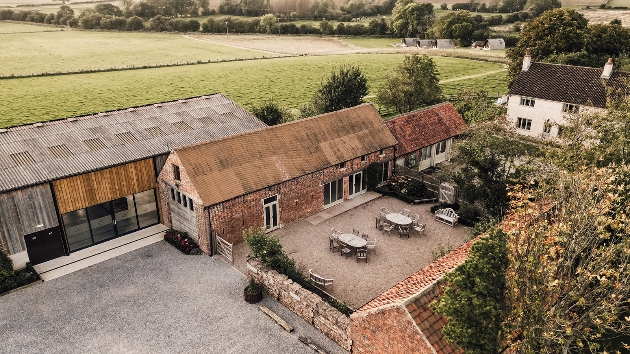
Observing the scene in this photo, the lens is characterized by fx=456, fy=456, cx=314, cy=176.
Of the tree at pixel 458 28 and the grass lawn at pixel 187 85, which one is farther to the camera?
the tree at pixel 458 28

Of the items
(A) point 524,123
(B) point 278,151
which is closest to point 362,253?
(B) point 278,151

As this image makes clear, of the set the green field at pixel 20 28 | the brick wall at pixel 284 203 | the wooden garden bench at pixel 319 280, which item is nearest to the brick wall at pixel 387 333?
the wooden garden bench at pixel 319 280

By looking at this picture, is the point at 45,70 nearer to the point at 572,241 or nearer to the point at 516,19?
the point at 572,241

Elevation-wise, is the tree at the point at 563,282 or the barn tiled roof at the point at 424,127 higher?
the tree at the point at 563,282

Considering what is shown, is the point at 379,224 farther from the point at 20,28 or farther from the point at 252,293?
the point at 20,28

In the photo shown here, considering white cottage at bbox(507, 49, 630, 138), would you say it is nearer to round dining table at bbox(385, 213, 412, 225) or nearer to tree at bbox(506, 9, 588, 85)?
tree at bbox(506, 9, 588, 85)

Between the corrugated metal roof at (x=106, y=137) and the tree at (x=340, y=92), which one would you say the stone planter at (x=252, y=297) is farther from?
the tree at (x=340, y=92)
